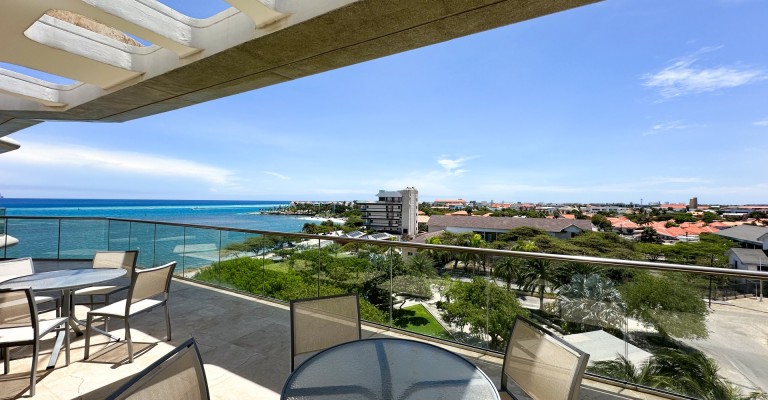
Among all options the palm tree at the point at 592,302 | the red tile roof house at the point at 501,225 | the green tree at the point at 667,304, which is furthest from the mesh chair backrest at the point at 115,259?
the red tile roof house at the point at 501,225

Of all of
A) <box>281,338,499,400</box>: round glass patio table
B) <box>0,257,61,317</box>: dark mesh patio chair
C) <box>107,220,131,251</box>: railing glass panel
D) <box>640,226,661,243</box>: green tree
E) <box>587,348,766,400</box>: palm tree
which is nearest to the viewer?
<box>281,338,499,400</box>: round glass patio table

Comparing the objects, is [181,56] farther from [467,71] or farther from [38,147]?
[38,147]

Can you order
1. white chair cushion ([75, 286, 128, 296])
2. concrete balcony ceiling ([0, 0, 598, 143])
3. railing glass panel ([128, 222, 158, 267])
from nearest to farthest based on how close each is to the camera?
concrete balcony ceiling ([0, 0, 598, 143]) < white chair cushion ([75, 286, 128, 296]) < railing glass panel ([128, 222, 158, 267])

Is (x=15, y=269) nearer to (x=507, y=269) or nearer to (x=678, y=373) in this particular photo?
(x=507, y=269)

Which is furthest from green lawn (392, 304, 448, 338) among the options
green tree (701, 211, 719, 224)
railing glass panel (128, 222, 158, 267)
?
green tree (701, 211, 719, 224)

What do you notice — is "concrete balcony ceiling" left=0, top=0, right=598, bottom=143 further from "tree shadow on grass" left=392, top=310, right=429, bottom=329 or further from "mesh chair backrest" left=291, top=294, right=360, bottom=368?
"tree shadow on grass" left=392, top=310, right=429, bottom=329

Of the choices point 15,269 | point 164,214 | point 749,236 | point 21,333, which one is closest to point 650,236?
point 749,236

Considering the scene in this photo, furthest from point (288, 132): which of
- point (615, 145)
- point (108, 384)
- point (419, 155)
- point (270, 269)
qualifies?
point (419, 155)

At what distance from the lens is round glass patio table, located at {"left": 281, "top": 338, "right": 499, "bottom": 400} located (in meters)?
1.31

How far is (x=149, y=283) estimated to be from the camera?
123 inches

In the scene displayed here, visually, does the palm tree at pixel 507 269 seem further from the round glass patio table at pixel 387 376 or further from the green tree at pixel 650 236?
the green tree at pixel 650 236

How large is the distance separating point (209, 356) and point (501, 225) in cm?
5198

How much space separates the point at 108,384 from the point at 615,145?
46.1m

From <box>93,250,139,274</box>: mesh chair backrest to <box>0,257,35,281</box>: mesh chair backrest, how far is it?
0.58m
